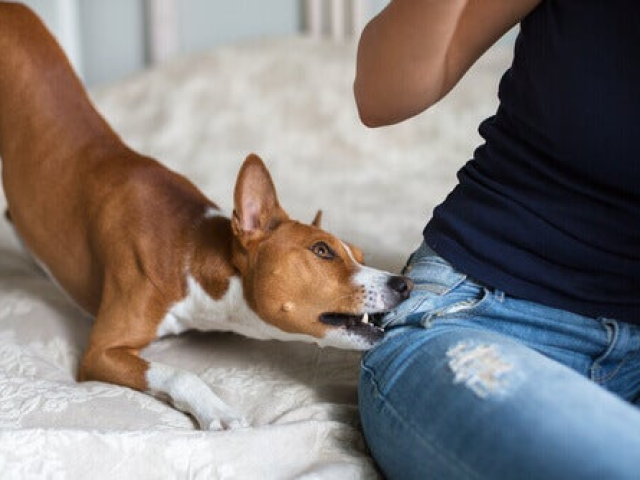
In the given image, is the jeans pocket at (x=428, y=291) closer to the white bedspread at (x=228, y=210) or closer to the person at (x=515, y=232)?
the person at (x=515, y=232)

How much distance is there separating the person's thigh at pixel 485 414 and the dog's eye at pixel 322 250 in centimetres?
22

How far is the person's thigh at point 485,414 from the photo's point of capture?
2.76ft

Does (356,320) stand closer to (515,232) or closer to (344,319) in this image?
(344,319)

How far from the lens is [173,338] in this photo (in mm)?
1531

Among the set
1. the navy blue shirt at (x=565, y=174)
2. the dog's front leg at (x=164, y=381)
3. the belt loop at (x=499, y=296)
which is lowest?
the dog's front leg at (x=164, y=381)

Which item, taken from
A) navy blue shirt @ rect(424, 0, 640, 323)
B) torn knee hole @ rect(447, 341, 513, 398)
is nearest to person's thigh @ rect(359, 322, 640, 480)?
torn knee hole @ rect(447, 341, 513, 398)

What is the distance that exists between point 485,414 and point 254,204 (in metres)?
0.55

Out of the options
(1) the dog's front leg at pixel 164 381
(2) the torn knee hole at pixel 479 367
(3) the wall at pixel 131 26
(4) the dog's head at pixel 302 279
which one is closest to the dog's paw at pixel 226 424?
(1) the dog's front leg at pixel 164 381

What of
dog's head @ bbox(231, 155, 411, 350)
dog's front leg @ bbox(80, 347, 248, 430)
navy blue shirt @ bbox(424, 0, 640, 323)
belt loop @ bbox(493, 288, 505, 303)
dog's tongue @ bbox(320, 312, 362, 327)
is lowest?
dog's front leg @ bbox(80, 347, 248, 430)

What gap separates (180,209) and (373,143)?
1.24 meters

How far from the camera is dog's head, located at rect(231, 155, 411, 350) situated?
4.10 feet

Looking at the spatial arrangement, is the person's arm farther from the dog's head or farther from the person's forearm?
the dog's head

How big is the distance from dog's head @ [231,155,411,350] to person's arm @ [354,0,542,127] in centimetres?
24

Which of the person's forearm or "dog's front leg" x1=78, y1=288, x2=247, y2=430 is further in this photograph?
"dog's front leg" x1=78, y1=288, x2=247, y2=430
